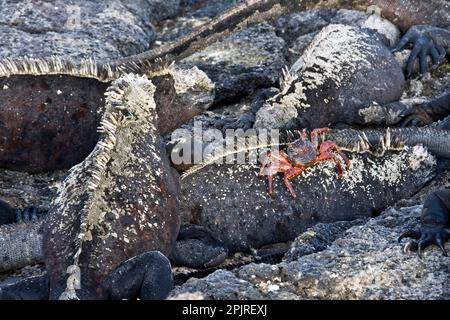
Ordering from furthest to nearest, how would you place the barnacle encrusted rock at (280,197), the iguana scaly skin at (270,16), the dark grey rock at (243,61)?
the dark grey rock at (243,61)
the iguana scaly skin at (270,16)
the barnacle encrusted rock at (280,197)

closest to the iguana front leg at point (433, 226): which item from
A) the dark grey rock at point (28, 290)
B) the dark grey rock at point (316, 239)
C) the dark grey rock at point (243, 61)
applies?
the dark grey rock at point (316, 239)

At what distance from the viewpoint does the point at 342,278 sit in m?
3.83

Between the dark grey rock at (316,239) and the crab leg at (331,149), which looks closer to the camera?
the dark grey rock at (316,239)

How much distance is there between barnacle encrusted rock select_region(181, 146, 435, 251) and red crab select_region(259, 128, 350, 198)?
51 mm

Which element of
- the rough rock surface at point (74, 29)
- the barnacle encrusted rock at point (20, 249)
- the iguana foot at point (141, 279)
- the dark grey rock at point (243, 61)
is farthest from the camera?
the rough rock surface at point (74, 29)

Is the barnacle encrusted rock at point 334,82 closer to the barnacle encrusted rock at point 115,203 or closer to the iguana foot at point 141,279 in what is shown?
the barnacle encrusted rock at point 115,203

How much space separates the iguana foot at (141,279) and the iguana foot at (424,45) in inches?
133

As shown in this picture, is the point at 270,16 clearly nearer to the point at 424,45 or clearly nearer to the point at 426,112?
the point at 424,45

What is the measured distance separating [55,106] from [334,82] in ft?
6.07

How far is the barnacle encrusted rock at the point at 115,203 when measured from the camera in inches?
158

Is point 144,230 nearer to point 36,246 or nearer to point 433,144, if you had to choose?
point 36,246

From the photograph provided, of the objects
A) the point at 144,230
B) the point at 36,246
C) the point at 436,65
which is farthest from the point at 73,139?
the point at 436,65

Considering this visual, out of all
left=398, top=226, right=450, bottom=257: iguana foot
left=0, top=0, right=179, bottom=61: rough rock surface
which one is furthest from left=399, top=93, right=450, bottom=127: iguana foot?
left=0, top=0, right=179, bottom=61: rough rock surface

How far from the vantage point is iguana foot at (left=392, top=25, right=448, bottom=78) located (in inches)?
269
